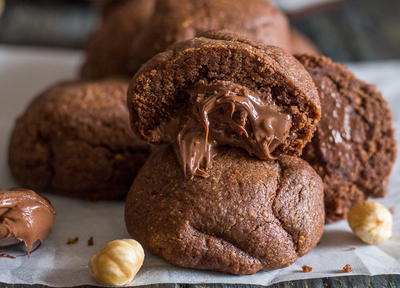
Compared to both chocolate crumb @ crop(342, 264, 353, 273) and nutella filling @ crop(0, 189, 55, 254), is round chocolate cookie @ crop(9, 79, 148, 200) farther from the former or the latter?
chocolate crumb @ crop(342, 264, 353, 273)

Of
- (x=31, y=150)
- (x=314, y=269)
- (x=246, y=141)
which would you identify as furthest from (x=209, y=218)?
(x=31, y=150)

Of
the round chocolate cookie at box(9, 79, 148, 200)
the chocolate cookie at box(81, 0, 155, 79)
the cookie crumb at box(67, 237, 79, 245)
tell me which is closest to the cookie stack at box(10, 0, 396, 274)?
the cookie crumb at box(67, 237, 79, 245)

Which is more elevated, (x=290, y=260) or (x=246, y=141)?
(x=246, y=141)

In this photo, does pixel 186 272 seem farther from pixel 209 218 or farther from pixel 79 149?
pixel 79 149

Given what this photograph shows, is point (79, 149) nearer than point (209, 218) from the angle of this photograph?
No

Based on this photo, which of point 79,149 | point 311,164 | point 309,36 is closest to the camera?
point 311,164

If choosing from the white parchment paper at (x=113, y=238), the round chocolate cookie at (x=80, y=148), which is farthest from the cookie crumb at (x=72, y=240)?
the round chocolate cookie at (x=80, y=148)

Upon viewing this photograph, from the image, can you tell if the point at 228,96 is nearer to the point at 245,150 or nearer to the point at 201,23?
the point at 245,150
